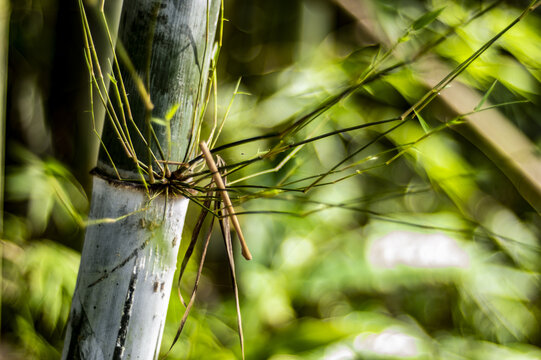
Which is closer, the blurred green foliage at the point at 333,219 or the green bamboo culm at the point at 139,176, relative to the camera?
the green bamboo culm at the point at 139,176

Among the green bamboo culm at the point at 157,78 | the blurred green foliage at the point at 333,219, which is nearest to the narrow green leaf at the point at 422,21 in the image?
the green bamboo culm at the point at 157,78

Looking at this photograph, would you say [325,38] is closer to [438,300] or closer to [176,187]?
[438,300]

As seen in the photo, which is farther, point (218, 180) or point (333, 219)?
point (333, 219)

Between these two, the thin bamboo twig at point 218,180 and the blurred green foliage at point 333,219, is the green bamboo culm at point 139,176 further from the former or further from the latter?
the blurred green foliage at point 333,219

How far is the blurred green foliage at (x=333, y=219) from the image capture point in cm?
67

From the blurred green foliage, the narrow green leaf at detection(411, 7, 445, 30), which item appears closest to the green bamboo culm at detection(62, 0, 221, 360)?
the narrow green leaf at detection(411, 7, 445, 30)

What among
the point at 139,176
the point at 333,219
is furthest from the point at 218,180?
the point at 333,219

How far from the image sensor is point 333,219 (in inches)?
35.0

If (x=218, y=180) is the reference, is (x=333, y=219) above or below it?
above

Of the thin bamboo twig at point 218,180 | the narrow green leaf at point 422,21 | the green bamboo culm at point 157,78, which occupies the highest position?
the narrow green leaf at point 422,21

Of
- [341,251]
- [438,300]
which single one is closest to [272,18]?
[341,251]

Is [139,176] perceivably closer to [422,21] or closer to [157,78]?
[157,78]

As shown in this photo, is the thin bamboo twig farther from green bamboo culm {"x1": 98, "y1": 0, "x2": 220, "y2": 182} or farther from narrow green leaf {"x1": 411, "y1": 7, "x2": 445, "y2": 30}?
narrow green leaf {"x1": 411, "y1": 7, "x2": 445, "y2": 30}

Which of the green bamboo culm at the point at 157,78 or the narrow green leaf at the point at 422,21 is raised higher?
the narrow green leaf at the point at 422,21
